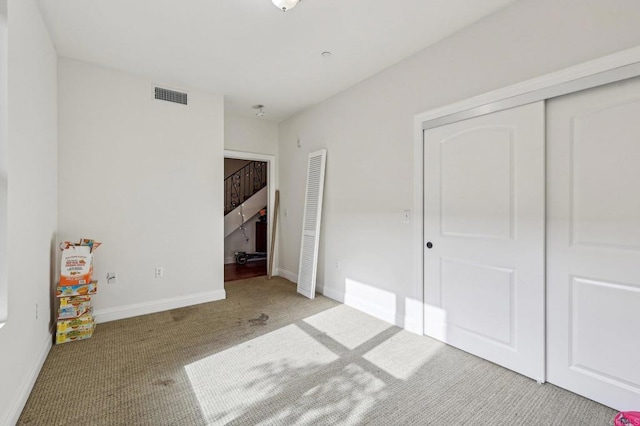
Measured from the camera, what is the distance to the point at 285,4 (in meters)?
2.16

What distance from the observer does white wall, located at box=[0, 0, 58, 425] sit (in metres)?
1.74

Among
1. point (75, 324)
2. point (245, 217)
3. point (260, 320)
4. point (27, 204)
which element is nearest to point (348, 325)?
point (260, 320)

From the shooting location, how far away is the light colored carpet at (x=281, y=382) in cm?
181

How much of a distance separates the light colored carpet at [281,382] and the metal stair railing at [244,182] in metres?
4.75

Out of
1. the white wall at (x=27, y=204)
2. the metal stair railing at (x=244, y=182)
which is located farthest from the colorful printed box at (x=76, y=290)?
the metal stair railing at (x=244, y=182)

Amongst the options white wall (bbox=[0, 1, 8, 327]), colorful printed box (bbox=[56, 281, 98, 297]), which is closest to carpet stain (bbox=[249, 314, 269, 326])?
colorful printed box (bbox=[56, 281, 98, 297])

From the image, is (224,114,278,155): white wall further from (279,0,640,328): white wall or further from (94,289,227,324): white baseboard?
(94,289,227,324): white baseboard

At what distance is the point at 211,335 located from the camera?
296 centimetres

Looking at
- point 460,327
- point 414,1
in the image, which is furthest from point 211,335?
point 414,1

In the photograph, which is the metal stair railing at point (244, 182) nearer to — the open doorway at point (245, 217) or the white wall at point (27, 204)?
the open doorway at point (245, 217)

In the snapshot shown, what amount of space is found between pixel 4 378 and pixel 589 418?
342 cm

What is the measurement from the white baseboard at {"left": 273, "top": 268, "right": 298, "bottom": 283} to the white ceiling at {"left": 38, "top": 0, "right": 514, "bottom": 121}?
9.94ft

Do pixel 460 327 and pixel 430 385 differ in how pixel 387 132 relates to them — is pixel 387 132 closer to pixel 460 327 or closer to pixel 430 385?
pixel 460 327

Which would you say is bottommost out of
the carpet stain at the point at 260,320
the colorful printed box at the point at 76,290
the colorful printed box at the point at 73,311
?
the carpet stain at the point at 260,320
